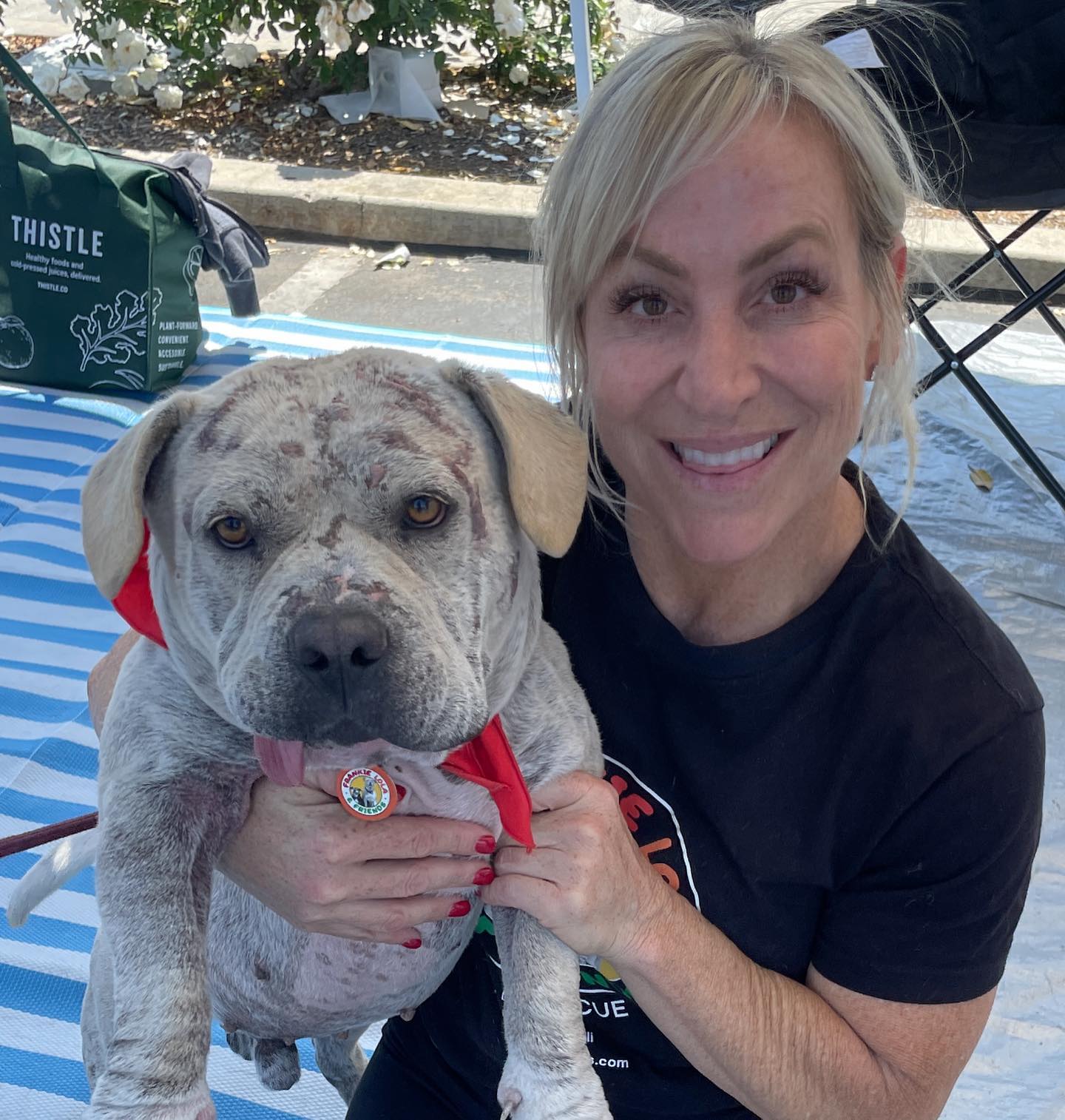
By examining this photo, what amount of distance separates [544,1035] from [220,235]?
179 inches

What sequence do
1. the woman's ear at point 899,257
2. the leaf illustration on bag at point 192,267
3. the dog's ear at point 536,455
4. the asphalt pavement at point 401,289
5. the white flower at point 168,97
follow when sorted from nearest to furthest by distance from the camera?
the dog's ear at point 536,455
the woman's ear at point 899,257
the leaf illustration on bag at point 192,267
the asphalt pavement at point 401,289
the white flower at point 168,97

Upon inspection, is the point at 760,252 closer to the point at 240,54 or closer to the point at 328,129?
the point at 328,129

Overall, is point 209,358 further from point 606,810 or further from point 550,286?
point 606,810

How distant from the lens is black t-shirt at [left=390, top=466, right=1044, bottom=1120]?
68.7 inches

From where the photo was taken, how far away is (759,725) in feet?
6.02

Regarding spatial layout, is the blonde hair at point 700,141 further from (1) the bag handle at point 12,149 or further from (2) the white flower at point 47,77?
(2) the white flower at point 47,77

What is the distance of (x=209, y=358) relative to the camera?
5.62 metres

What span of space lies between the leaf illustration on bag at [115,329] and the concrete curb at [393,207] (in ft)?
9.12

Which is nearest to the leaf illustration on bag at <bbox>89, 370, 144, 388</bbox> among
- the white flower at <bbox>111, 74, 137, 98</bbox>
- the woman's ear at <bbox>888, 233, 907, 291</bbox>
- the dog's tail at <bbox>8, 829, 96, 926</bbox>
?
the dog's tail at <bbox>8, 829, 96, 926</bbox>

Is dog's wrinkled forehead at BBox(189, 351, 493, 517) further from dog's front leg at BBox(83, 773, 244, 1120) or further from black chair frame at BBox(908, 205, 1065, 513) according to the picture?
black chair frame at BBox(908, 205, 1065, 513)

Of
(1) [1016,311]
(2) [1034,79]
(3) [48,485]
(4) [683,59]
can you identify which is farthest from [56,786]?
(2) [1034,79]

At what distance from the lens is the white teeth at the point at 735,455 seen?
1894 millimetres

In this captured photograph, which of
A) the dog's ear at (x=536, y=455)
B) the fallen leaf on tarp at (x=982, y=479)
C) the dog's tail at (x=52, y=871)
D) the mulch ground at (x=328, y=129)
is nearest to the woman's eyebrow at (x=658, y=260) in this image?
the dog's ear at (x=536, y=455)

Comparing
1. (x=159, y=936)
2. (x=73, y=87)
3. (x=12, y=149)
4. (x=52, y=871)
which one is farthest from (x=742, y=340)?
(x=73, y=87)
